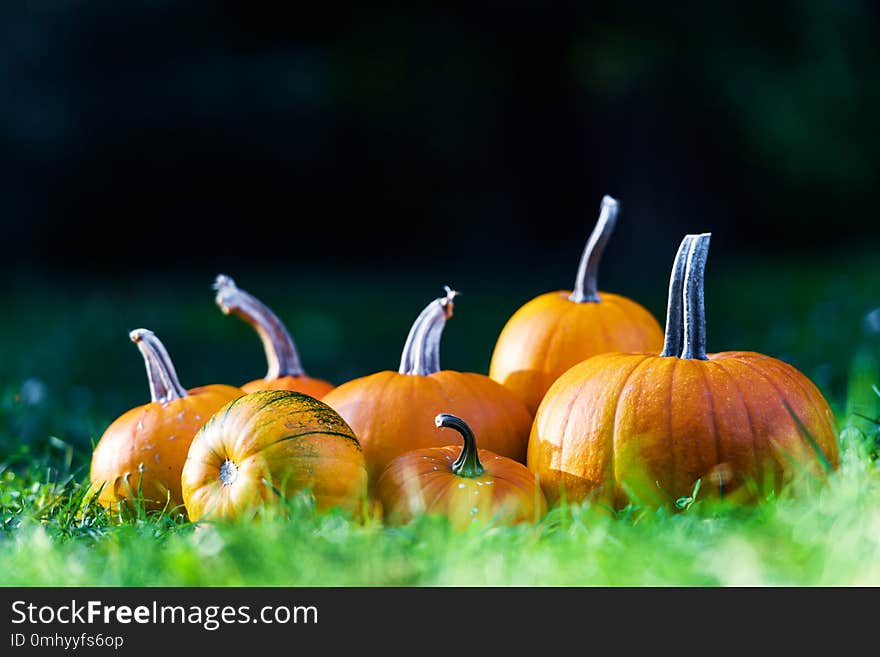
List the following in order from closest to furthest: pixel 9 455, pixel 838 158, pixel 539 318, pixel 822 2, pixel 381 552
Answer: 1. pixel 381 552
2. pixel 539 318
3. pixel 9 455
4. pixel 822 2
5. pixel 838 158

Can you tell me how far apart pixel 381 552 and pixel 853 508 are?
3.42 feet

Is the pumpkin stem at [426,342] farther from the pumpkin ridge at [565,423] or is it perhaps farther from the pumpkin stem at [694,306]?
the pumpkin stem at [694,306]

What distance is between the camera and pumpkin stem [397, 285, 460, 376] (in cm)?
313

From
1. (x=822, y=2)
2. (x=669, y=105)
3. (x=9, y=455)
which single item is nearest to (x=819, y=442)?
(x=9, y=455)

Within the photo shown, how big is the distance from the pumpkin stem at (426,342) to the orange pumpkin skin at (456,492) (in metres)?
0.49

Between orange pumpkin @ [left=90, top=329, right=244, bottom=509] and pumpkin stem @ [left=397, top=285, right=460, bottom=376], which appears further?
pumpkin stem @ [left=397, top=285, right=460, bottom=376]

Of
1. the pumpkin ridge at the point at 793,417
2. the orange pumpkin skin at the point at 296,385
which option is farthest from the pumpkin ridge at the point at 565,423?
the orange pumpkin skin at the point at 296,385

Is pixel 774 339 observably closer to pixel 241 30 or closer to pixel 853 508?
pixel 853 508

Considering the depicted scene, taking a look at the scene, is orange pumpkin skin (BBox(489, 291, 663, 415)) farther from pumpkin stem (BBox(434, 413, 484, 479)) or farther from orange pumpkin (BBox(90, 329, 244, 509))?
orange pumpkin (BBox(90, 329, 244, 509))

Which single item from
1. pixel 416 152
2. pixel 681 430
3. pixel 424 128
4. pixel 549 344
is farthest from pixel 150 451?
pixel 416 152

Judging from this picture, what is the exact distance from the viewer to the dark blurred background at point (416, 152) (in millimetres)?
9719

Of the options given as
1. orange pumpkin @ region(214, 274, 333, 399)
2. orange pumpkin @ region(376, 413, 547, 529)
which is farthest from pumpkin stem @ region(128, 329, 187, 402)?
orange pumpkin @ region(376, 413, 547, 529)

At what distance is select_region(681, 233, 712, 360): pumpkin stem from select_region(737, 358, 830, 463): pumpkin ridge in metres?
0.12

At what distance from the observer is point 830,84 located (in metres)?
9.91
